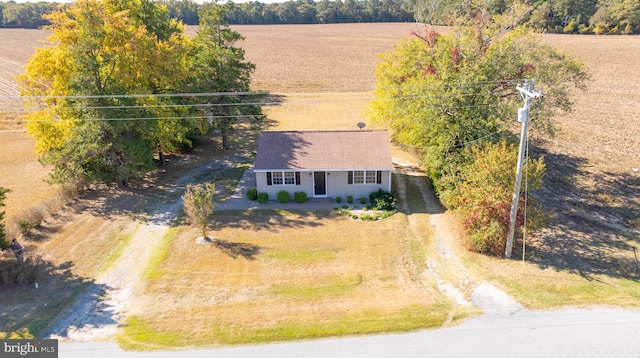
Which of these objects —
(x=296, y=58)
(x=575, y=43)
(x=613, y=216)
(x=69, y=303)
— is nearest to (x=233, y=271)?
(x=69, y=303)

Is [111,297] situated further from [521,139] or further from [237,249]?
[521,139]

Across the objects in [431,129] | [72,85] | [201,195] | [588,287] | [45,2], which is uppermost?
[45,2]

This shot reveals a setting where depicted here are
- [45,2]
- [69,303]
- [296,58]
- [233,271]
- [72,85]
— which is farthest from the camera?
[45,2]

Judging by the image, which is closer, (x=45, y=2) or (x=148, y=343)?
(x=148, y=343)

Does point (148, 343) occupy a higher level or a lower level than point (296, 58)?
lower

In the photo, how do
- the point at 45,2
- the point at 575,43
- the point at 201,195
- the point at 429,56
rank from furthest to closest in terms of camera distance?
the point at 45,2, the point at 575,43, the point at 429,56, the point at 201,195

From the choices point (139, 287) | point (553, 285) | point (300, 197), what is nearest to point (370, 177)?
point (300, 197)

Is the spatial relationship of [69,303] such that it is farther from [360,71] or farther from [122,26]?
[360,71]

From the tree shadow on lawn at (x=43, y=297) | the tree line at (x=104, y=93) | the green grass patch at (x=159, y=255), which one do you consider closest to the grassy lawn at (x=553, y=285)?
the green grass patch at (x=159, y=255)
